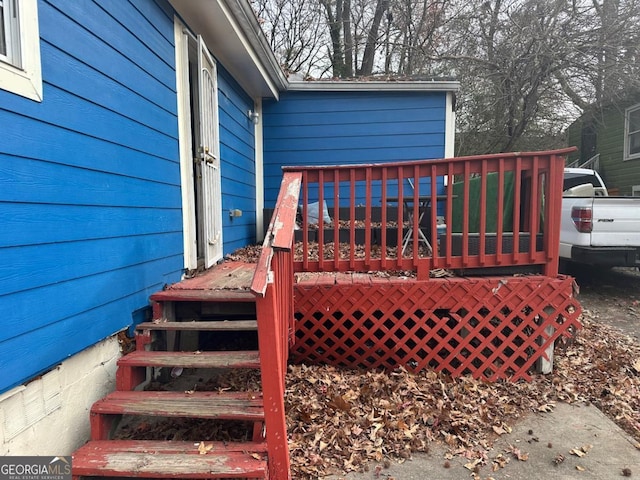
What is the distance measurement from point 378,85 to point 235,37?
3028 millimetres

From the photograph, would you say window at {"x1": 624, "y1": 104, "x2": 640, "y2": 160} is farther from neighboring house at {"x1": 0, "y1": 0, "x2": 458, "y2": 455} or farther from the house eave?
neighboring house at {"x1": 0, "y1": 0, "x2": 458, "y2": 455}

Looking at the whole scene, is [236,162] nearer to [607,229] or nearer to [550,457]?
[550,457]

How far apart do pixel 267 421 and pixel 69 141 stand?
1754 mm

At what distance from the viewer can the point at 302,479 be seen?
6.89 feet

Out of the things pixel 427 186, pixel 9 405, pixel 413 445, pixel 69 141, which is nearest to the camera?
pixel 9 405

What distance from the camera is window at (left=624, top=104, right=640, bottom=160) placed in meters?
11.1

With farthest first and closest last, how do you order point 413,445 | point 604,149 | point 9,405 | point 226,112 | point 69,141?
point 604,149 → point 226,112 → point 413,445 → point 69,141 → point 9,405

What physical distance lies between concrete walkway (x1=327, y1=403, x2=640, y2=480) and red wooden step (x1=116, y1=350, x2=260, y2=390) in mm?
803

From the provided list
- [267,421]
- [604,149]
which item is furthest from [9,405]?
[604,149]

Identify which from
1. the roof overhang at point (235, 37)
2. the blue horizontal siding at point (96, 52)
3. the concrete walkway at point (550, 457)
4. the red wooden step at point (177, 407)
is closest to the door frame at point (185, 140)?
the roof overhang at point (235, 37)

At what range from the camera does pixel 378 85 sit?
6504 mm

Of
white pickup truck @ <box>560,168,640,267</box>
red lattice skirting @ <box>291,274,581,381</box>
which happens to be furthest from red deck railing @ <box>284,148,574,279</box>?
white pickup truck @ <box>560,168,640,267</box>

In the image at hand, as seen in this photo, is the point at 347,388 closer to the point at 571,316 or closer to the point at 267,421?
the point at 267,421

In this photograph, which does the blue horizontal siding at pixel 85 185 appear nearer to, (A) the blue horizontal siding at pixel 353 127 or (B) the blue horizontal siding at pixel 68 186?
(B) the blue horizontal siding at pixel 68 186
